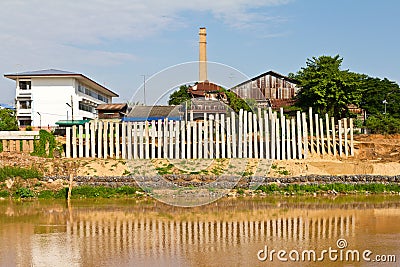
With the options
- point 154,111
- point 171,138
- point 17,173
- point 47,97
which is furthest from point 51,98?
point 17,173

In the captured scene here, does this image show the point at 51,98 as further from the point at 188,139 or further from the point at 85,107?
the point at 188,139

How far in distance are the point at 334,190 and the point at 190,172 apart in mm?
6301

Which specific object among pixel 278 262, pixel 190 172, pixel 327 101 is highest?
pixel 327 101

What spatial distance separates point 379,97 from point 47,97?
31.0 meters

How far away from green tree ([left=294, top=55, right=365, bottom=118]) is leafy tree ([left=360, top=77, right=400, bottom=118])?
475 inches

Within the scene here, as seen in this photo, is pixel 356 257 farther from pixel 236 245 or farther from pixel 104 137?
pixel 104 137

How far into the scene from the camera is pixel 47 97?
55438 millimetres

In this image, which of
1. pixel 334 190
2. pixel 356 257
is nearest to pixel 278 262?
pixel 356 257

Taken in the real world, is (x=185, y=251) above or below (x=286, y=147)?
below

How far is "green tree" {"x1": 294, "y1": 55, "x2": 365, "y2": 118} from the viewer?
130ft

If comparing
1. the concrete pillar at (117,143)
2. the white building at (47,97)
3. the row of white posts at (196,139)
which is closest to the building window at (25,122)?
the white building at (47,97)

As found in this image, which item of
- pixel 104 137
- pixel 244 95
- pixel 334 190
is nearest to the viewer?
pixel 334 190

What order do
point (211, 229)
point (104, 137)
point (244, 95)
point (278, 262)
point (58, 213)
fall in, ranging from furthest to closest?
point (244, 95) → point (104, 137) → point (58, 213) → point (211, 229) → point (278, 262)

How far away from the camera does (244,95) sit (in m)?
39.5
